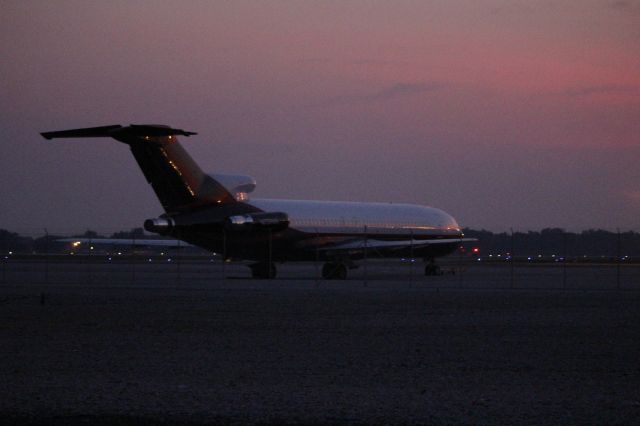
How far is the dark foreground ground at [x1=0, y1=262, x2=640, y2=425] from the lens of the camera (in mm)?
8750

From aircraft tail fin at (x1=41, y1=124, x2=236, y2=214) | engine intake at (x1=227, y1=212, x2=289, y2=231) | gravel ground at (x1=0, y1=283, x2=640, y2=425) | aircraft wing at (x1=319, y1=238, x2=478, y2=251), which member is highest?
aircraft tail fin at (x1=41, y1=124, x2=236, y2=214)

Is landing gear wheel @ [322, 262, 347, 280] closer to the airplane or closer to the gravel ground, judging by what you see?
the airplane

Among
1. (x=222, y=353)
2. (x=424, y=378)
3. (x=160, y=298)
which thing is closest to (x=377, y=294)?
(x=160, y=298)

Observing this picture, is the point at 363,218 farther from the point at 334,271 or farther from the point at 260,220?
the point at 260,220

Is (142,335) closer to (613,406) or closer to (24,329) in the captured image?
(24,329)

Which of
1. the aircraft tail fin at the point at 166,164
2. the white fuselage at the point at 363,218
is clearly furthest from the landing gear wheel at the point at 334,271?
the aircraft tail fin at the point at 166,164

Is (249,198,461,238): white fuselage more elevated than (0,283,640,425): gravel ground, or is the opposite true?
(249,198,461,238): white fuselage

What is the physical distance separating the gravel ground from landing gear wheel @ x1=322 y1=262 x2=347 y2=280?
15.8 metres

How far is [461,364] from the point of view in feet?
38.6

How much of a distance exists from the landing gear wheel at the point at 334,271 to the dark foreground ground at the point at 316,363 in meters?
15.2

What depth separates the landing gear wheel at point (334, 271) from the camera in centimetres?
3691

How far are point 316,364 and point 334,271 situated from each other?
2520 cm

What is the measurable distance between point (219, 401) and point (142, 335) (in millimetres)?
5711

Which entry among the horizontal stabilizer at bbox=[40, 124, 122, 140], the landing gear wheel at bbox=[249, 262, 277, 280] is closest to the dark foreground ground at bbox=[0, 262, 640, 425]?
the horizontal stabilizer at bbox=[40, 124, 122, 140]
